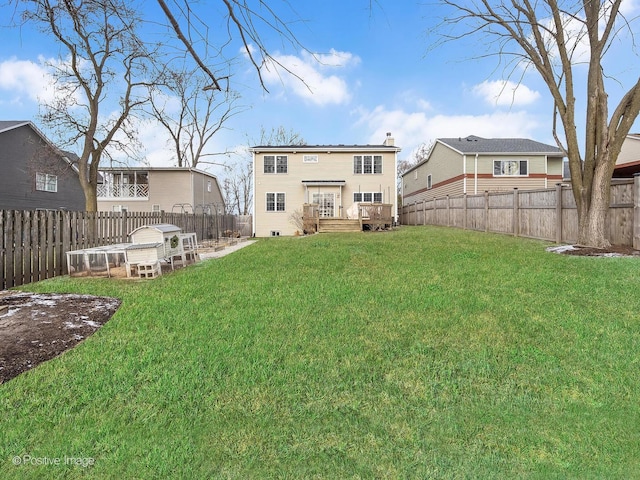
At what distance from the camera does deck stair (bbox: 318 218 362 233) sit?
757 inches

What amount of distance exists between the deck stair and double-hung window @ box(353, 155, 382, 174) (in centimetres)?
448

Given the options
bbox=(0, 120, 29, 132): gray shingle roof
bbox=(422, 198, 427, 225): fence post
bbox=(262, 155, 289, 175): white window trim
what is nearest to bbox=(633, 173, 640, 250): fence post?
bbox=(422, 198, 427, 225): fence post

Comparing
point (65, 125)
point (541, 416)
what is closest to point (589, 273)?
point (541, 416)

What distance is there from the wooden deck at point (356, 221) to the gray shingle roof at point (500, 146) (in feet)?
25.4

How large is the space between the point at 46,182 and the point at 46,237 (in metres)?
19.5

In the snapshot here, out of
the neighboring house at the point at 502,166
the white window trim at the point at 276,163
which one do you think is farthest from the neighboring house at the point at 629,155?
the white window trim at the point at 276,163

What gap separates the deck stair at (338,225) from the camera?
19.2m

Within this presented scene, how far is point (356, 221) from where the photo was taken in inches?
760

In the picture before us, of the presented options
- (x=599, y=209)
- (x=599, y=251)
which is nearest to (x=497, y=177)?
(x=599, y=209)

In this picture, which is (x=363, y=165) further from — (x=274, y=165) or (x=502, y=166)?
(x=502, y=166)

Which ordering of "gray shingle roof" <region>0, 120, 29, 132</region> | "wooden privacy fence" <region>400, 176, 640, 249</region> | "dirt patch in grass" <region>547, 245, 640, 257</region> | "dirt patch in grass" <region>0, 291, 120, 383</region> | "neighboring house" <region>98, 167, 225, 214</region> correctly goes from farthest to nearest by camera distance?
"neighboring house" <region>98, 167, 225, 214</region>, "gray shingle roof" <region>0, 120, 29, 132</region>, "wooden privacy fence" <region>400, 176, 640, 249</region>, "dirt patch in grass" <region>547, 245, 640, 257</region>, "dirt patch in grass" <region>0, 291, 120, 383</region>

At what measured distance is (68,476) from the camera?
2047 mm

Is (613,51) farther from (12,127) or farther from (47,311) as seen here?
(12,127)

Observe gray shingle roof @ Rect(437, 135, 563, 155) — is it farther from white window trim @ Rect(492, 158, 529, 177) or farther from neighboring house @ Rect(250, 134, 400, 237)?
neighboring house @ Rect(250, 134, 400, 237)
